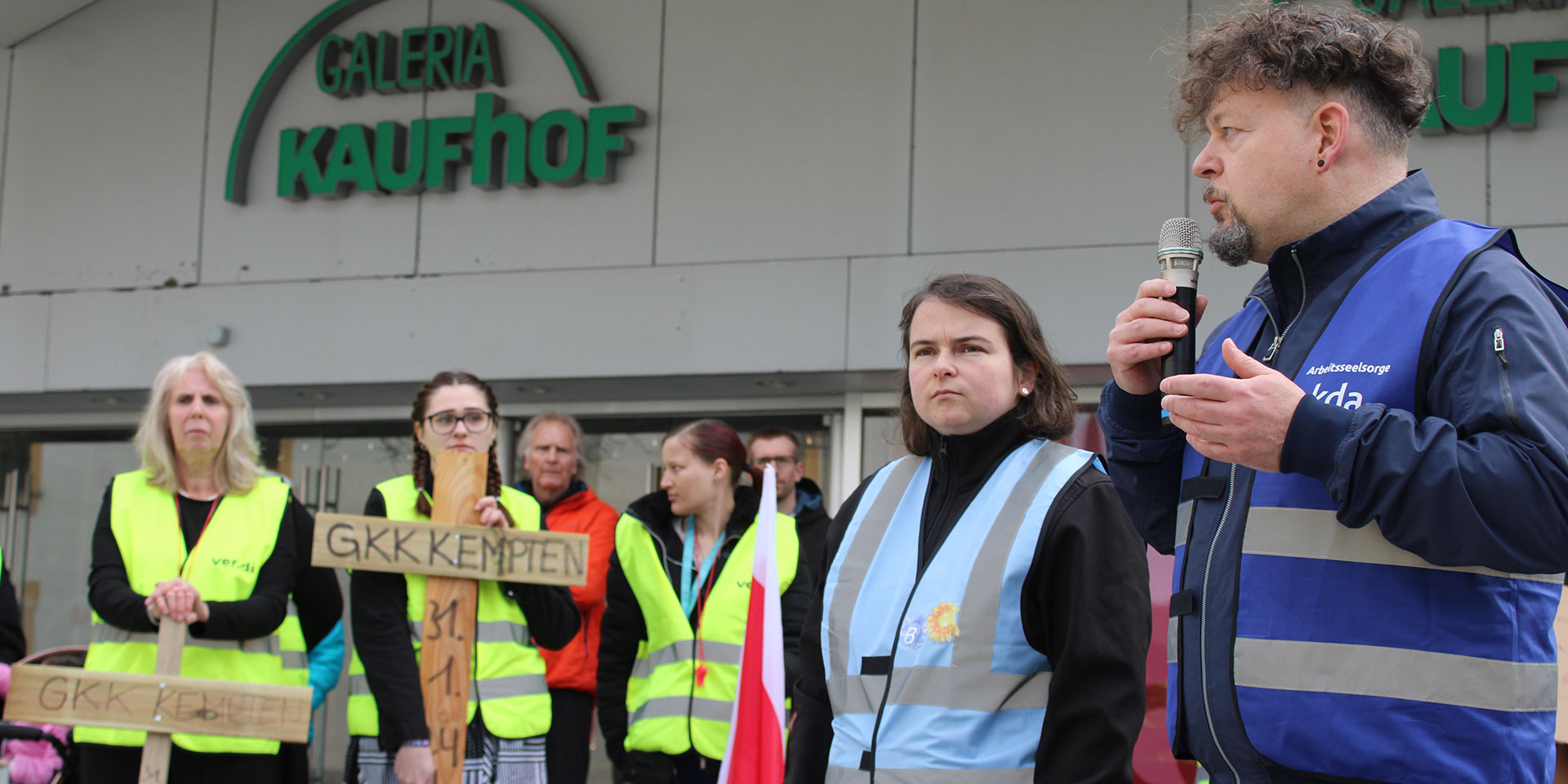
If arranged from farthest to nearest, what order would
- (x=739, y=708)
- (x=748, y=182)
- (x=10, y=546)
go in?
(x=10, y=546)
(x=748, y=182)
(x=739, y=708)

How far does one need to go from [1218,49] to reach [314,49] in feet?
24.3

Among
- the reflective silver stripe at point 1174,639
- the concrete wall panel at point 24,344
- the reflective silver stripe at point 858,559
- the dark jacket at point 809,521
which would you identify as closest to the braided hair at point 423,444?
the dark jacket at point 809,521

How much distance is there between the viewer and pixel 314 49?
8.37 meters

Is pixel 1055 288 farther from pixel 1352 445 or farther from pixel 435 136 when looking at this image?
pixel 1352 445

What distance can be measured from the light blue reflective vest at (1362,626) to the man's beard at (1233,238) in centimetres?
15

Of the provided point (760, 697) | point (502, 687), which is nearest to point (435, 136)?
point (502, 687)

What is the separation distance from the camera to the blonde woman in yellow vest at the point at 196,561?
161 inches

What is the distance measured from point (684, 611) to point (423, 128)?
166 inches

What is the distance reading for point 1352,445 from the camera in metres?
1.65

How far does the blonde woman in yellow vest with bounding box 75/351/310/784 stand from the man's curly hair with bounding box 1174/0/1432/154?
3315 millimetres

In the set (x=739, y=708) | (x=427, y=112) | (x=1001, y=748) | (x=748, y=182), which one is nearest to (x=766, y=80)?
(x=748, y=182)

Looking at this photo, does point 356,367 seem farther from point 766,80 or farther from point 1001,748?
point 1001,748

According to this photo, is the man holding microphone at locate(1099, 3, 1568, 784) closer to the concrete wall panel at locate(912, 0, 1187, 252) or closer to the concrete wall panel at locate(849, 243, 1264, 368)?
the concrete wall panel at locate(849, 243, 1264, 368)

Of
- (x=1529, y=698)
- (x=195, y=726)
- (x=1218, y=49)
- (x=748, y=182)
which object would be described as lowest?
(x=195, y=726)
